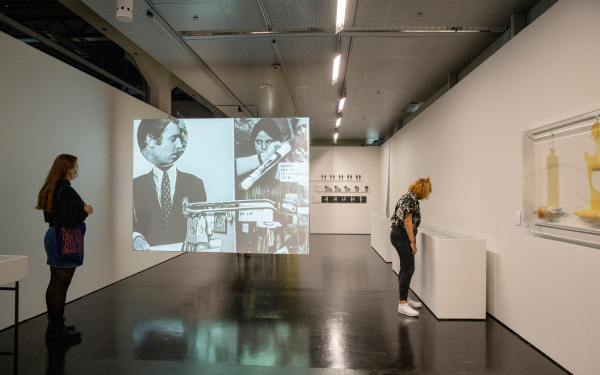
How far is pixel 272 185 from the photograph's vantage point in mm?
4438

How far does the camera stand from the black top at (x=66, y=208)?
3000mm

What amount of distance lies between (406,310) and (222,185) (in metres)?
2.74

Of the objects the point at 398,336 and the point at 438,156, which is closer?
the point at 398,336

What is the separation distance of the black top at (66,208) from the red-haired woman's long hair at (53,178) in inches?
1.3

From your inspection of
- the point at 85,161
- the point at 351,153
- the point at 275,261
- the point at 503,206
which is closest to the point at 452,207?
A: the point at 503,206

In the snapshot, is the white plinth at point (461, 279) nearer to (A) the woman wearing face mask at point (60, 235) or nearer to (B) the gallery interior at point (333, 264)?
(B) the gallery interior at point (333, 264)

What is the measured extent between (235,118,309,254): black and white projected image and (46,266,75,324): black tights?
193 centimetres

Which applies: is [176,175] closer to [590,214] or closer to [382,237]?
[590,214]

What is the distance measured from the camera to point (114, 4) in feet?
12.5

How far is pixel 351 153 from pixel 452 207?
294 inches

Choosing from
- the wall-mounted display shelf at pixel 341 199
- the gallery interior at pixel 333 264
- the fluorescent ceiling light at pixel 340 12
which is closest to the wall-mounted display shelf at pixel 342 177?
the wall-mounted display shelf at pixel 341 199

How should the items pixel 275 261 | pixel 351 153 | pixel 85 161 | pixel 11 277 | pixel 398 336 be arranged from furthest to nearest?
pixel 351 153 < pixel 275 261 < pixel 85 161 < pixel 398 336 < pixel 11 277

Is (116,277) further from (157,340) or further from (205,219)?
(157,340)

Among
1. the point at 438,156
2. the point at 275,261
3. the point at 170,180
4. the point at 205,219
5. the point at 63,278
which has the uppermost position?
the point at 438,156
